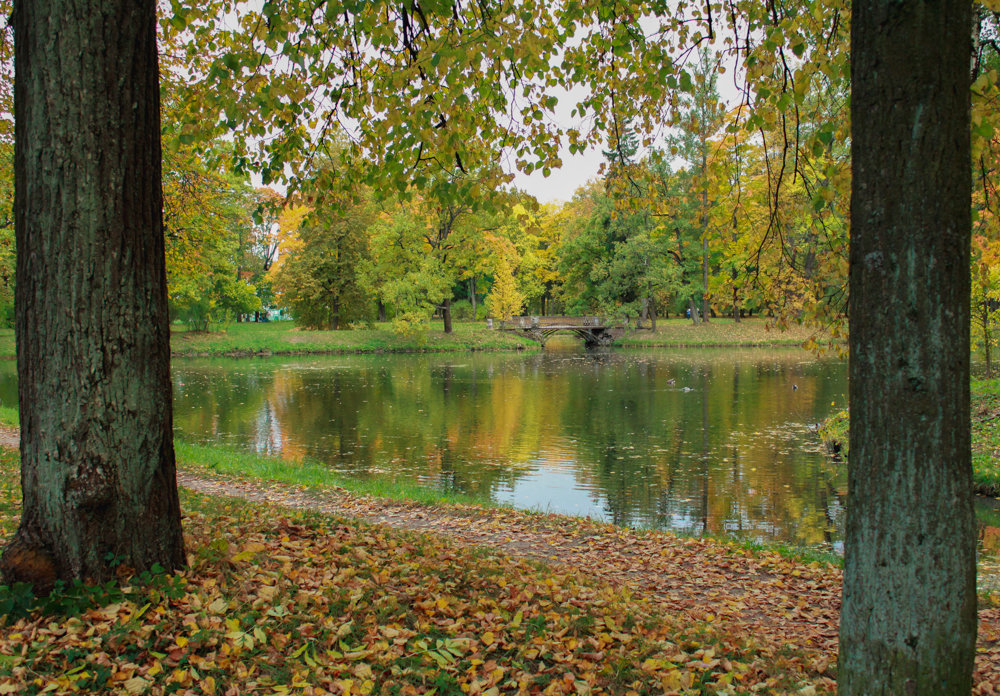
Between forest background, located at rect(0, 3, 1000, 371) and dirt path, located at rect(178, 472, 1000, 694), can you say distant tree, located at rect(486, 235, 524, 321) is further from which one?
dirt path, located at rect(178, 472, 1000, 694)

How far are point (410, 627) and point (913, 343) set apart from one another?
2.78 meters

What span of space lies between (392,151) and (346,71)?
3.11 ft

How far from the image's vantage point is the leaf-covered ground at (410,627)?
10.3 ft

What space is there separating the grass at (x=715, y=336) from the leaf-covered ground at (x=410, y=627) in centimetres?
3953

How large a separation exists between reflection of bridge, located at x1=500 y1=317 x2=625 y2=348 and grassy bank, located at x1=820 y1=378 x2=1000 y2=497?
30985mm

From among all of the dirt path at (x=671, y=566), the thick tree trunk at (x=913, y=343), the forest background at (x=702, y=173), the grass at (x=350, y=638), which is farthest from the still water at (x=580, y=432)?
the thick tree trunk at (x=913, y=343)

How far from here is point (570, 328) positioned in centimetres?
4588

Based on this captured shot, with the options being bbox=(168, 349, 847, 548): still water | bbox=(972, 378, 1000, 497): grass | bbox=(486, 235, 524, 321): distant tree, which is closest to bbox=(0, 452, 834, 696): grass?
bbox=(168, 349, 847, 548): still water

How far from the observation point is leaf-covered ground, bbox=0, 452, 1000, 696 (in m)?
Answer: 3.15

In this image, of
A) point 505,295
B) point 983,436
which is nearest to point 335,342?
point 505,295

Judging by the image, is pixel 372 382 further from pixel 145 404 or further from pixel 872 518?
pixel 872 518

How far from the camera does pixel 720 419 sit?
17516 mm

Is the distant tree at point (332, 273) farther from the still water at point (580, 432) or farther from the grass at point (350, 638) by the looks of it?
the grass at point (350, 638)

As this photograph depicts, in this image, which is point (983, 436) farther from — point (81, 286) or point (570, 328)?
point (570, 328)
